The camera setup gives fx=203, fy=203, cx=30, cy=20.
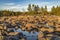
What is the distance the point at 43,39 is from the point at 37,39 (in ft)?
1.73

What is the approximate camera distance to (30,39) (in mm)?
11047

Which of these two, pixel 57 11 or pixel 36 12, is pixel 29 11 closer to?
pixel 36 12

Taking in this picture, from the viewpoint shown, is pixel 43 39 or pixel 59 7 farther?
pixel 59 7

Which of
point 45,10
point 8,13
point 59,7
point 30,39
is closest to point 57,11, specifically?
point 59,7

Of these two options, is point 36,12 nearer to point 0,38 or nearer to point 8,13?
point 8,13

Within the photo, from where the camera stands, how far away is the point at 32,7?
158 ft

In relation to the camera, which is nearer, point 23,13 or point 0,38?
point 0,38

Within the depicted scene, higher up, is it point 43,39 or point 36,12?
point 43,39

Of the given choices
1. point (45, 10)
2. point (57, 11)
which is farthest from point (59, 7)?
point (45, 10)

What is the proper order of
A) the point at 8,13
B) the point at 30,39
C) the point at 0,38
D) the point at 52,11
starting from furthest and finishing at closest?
the point at 8,13, the point at 52,11, the point at 30,39, the point at 0,38

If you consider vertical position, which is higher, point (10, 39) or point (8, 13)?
point (10, 39)

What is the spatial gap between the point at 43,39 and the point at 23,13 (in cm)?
3950

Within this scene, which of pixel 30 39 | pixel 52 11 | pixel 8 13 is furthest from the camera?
pixel 8 13

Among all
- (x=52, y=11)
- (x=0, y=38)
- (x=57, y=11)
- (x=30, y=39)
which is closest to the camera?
(x=0, y=38)
